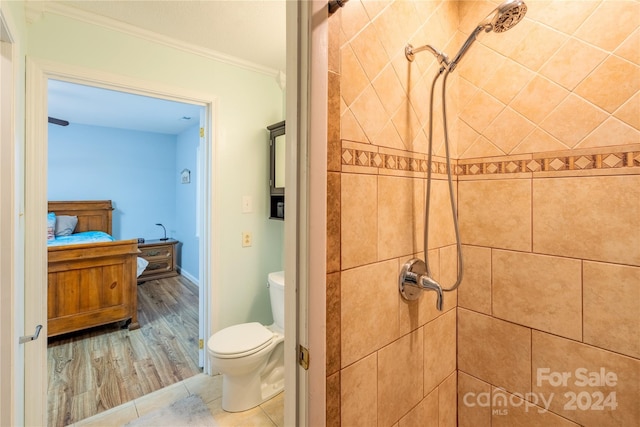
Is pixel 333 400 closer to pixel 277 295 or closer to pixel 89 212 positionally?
pixel 277 295

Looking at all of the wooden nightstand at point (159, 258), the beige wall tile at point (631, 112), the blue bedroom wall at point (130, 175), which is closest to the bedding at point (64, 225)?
the blue bedroom wall at point (130, 175)

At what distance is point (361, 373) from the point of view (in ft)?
2.63

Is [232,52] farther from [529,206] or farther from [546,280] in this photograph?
[546,280]

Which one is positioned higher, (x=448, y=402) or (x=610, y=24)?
(x=610, y=24)

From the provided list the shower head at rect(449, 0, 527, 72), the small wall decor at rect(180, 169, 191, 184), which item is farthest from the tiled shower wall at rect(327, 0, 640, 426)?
the small wall decor at rect(180, 169, 191, 184)

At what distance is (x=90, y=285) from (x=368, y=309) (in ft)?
9.81

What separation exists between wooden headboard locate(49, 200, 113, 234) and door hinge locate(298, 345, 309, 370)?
4882 mm

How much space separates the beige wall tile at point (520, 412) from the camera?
0.96m

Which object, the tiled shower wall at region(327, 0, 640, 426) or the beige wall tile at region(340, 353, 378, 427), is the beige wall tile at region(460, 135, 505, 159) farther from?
the beige wall tile at region(340, 353, 378, 427)

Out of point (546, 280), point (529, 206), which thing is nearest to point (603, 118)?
point (529, 206)

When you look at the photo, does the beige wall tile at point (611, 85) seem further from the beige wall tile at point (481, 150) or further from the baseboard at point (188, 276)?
the baseboard at point (188, 276)

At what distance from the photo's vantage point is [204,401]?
1864 mm

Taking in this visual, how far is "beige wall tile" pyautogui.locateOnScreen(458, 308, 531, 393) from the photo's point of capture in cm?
102

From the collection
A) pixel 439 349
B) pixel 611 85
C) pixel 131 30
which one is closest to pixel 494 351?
pixel 439 349
